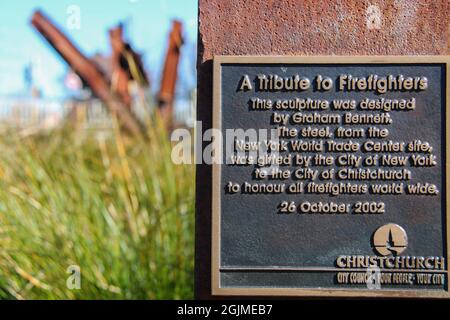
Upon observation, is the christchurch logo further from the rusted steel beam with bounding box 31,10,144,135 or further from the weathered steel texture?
the rusted steel beam with bounding box 31,10,144,135

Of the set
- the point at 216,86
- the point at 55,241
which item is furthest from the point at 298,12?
the point at 55,241

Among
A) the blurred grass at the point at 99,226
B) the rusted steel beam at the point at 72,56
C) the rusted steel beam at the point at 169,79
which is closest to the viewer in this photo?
the blurred grass at the point at 99,226

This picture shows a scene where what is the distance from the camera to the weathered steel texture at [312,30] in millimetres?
3455

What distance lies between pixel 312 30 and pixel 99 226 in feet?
7.08

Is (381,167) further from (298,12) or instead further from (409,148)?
(298,12)

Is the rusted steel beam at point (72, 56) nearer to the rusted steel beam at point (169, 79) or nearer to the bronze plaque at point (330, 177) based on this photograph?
the rusted steel beam at point (169, 79)

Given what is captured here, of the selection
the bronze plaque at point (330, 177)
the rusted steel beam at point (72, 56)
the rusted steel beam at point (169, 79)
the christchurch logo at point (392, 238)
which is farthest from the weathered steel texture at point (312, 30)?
the rusted steel beam at point (72, 56)

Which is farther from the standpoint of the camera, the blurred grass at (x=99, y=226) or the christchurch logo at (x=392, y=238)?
the blurred grass at (x=99, y=226)

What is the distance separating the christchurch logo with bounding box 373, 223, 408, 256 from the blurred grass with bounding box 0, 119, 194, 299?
1.65m

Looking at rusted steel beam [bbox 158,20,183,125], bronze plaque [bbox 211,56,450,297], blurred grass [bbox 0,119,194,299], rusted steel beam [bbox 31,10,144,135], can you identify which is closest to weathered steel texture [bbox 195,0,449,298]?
bronze plaque [bbox 211,56,450,297]

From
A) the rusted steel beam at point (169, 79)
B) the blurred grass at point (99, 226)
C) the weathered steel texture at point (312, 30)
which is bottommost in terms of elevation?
the blurred grass at point (99, 226)

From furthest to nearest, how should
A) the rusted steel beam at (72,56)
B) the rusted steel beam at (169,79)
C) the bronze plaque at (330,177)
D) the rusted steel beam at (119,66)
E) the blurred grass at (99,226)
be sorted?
the rusted steel beam at (72,56) < the rusted steel beam at (169,79) < the rusted steel beam at (119,66) < the blurred grass at (99,226) < the bronze plaque at (330,177)

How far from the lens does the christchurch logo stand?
11.1ft

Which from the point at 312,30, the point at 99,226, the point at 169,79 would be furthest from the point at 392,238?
the point at 169,79
